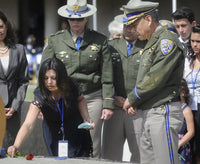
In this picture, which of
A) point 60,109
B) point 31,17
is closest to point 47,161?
point 60,109

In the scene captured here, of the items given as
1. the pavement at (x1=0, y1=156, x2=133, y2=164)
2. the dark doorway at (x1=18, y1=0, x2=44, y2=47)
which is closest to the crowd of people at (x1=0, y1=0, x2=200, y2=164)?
the pavement at (x1=0, y1=156, x2=133, y2=164)

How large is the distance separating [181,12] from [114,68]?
105 cm

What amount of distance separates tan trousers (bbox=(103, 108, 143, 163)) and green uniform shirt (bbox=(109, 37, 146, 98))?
251 millimetres

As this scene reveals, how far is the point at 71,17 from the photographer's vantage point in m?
4.52

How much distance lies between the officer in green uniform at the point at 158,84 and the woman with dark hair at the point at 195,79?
3.04 ft

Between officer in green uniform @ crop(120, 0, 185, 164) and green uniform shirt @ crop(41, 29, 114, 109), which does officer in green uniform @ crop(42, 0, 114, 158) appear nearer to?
green uniform shirt @ crop(41, 29, 114, 109)

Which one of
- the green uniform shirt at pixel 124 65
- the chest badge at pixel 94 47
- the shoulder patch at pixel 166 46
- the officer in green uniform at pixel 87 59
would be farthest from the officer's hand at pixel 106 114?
the shoulder patch at pixel 166 46

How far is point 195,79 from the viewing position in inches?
181

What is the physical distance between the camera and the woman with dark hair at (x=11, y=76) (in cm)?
442

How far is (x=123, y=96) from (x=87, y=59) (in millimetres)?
543

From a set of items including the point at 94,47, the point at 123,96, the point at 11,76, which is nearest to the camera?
the point at 11,76

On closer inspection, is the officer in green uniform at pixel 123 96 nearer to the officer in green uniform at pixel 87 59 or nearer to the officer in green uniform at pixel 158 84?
the officer in green uniform at pixel 87 59

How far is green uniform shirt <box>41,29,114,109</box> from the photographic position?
4.52 m

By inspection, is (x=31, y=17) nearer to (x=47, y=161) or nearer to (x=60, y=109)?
(x=60, y=109)
